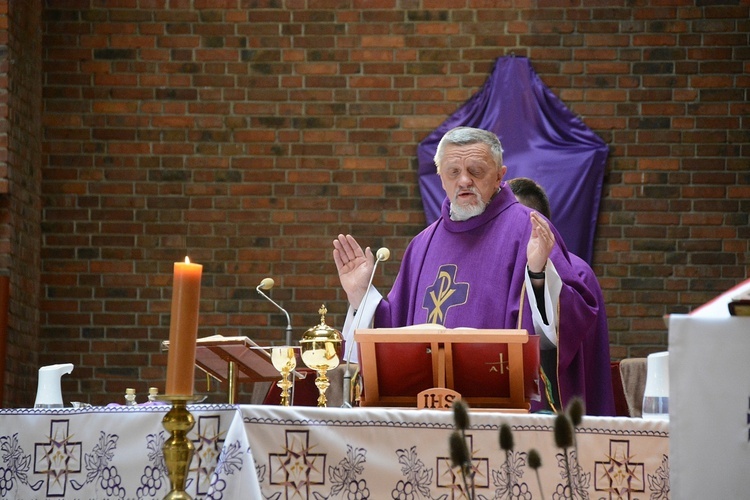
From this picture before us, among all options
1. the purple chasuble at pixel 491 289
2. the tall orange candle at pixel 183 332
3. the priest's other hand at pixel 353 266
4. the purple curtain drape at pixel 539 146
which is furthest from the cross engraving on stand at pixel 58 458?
the purple curtain drape at pixel 539 146

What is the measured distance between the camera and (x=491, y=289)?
3984 mm

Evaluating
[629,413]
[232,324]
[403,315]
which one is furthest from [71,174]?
[629,413]

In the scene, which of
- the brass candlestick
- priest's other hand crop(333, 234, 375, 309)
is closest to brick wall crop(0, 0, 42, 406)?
priest's other hand crop(333, 234, 375, 309)

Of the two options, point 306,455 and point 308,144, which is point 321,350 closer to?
point 306,455

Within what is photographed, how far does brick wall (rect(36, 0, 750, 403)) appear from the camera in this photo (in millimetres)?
6398

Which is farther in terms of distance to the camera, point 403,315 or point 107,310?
point 107,310

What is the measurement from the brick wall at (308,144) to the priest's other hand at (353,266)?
2.65 meters

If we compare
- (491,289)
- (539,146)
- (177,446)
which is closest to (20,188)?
(539,146)

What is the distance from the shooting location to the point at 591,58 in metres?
6.49

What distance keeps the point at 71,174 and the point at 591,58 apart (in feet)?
10.5

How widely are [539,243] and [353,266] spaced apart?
0.69 meters

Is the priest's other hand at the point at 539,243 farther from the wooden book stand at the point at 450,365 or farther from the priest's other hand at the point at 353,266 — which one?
the wooden book stand at the point at 450,365

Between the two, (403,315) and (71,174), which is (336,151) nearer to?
(71,174)

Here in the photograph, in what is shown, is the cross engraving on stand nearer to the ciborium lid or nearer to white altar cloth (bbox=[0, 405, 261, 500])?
white altar cloth (bbox=[0, 405, 261, 500])
